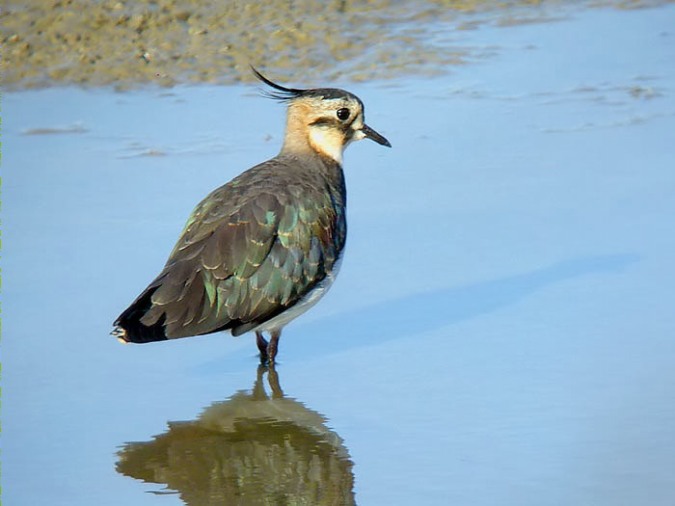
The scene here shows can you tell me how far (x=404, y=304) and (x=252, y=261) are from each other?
88cm

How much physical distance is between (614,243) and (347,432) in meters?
2.18

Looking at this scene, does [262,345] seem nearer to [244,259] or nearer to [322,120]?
[244,259]

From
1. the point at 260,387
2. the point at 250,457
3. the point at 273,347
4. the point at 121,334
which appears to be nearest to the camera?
the point at 250,457

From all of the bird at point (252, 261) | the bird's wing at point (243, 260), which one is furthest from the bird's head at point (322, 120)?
the bird's wing at point (243, 260)

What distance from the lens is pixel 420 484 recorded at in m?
4.93

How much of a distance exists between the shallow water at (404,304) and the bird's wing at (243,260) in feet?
1.00

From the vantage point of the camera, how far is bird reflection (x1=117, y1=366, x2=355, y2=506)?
4977 mm

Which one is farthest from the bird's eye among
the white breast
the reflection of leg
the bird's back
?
the reflection of leg

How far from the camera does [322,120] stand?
6.94m

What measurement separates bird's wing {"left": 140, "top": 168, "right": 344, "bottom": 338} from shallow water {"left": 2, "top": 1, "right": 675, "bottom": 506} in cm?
31

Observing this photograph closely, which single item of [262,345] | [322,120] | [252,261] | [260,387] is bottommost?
[260,387]

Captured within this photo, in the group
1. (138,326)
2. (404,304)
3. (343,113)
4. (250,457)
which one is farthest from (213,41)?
(250,457)

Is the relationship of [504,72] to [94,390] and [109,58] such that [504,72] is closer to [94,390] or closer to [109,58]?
[109,58]

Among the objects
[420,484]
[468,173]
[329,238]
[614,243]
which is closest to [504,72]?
[468,173]
